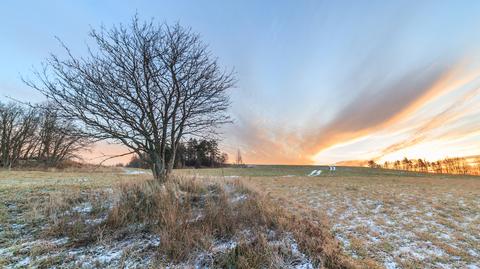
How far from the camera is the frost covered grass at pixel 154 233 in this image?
9.70 ft

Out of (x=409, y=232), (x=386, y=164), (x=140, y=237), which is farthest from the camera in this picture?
(x=386, y=164)

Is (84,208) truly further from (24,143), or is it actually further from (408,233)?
(24,143)

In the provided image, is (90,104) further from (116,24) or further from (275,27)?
(275,27)

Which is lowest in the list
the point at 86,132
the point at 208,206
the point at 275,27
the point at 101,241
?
the point at 101,241

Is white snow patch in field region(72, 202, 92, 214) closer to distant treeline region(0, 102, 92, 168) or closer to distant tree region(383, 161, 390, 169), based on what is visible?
distant treeline region(0, 102, 92, 168)

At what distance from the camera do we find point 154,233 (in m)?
3.73

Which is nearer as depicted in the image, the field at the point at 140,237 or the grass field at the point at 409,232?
the field at the point at 140,237

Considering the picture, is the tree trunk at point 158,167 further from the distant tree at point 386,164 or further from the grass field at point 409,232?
the distant tree at point 386,164

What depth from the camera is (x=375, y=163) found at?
64812 mm

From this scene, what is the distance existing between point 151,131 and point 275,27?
827 centimetres

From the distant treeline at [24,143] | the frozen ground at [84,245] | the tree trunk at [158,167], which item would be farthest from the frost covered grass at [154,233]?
the distant treeline at [24,143]

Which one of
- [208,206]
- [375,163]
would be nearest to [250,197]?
[208,206]

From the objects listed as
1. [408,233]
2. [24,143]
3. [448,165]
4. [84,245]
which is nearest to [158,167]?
[84,245]

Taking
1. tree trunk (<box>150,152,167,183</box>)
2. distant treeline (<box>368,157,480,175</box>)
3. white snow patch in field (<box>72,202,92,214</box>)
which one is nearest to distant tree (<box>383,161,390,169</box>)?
distant treeline (<box>368,157,480,175</box>)
